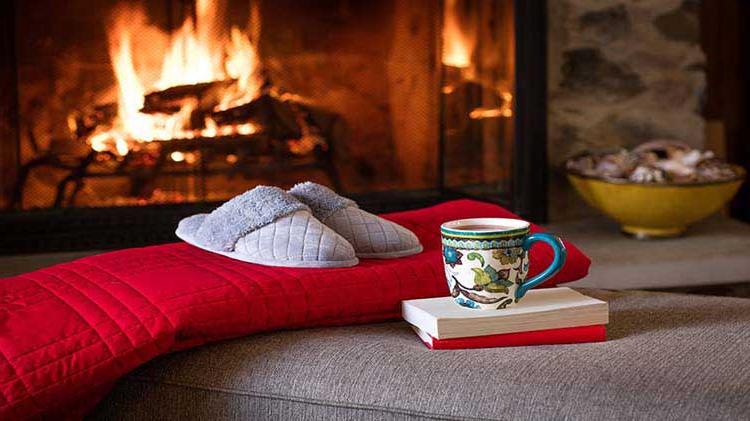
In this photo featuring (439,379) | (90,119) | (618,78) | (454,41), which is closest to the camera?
(439,379)

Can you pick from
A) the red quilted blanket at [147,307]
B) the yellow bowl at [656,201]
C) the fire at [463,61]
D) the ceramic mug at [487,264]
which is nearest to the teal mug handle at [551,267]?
the ceramic mug at [487,264]

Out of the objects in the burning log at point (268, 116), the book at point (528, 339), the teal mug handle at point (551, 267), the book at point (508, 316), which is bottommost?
the book at point (528, 339)

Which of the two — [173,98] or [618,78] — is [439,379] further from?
[618,78]

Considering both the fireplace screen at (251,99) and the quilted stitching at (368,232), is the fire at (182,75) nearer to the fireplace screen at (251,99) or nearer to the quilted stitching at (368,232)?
the fireplace screen at (251,99)

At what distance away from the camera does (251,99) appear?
259cm

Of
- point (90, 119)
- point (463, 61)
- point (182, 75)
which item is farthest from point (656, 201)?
point (90, 119)

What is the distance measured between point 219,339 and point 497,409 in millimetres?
329

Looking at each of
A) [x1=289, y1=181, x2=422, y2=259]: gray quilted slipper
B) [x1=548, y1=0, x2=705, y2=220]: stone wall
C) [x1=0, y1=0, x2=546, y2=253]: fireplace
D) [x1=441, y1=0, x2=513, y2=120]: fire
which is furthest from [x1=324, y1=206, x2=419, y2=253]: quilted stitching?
[x1=548, y1=0, x2=705, y2=220]: stone wall

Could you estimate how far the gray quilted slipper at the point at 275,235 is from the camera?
4.40ft

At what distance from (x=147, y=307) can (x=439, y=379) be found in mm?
320

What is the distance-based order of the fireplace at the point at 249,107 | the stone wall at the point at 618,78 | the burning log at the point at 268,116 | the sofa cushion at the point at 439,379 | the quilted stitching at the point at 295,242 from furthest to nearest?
the stone wall at the point at 618,78 < the burning log at the point at 268,116 < the fireplace at the point at 249,107 < the quilted stitching at the point at 295,242 < the sofa cushion at the point at 439,379

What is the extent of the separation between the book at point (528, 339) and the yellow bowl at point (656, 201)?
1.31 meters

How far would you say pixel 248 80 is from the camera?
Answer: 258cm

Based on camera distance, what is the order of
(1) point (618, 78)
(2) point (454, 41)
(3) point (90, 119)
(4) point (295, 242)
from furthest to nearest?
(1) point (618, 78) → (2) point (454, 41) → (3) point (90, 119) → (4) point (295, 242)
